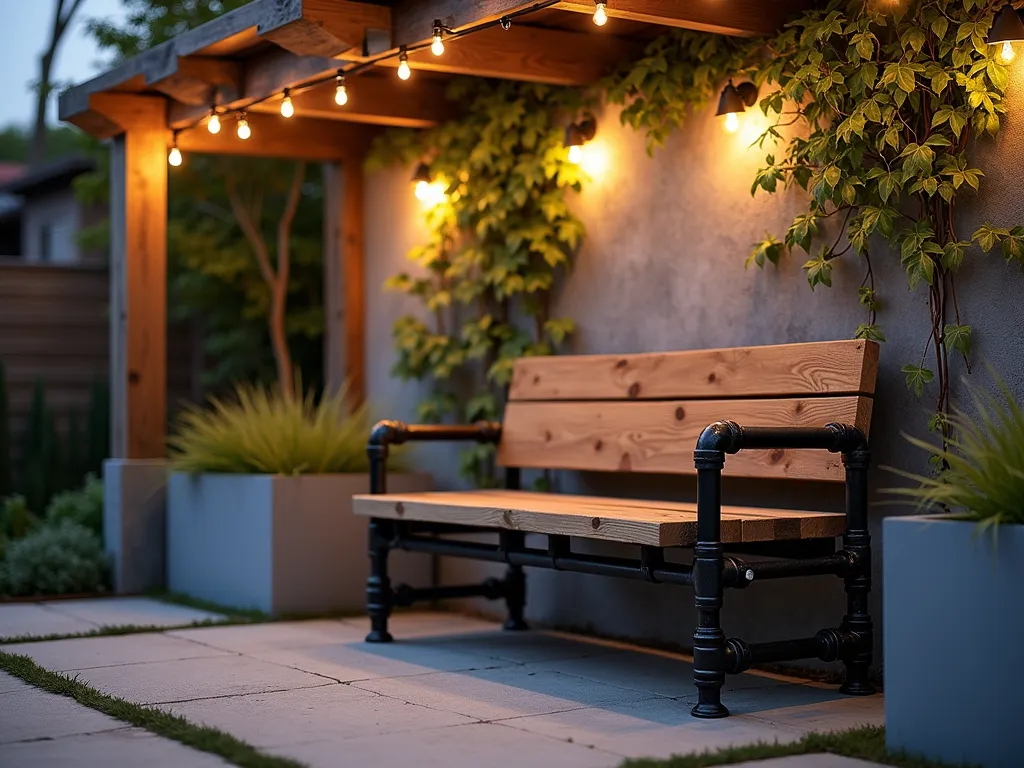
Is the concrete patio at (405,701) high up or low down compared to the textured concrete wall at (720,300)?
down

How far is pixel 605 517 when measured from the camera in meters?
4.11

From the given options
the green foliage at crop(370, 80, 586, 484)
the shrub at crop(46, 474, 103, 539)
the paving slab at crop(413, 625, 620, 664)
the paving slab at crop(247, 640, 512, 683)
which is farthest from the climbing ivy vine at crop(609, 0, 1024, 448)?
the shrub at crop(46, 474, 103, 539)

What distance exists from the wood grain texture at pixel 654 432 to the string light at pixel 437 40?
1.45 m

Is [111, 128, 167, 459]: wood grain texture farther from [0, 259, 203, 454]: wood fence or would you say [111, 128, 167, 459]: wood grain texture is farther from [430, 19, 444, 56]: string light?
[0, 259, 203, 454]: wood fence

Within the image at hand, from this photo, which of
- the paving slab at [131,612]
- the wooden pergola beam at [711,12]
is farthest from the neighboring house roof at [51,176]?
the wooden pergola beam at [711,12]

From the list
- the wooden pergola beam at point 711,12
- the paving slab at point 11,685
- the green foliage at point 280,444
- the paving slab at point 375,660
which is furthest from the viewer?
the green foliage at point 280,444

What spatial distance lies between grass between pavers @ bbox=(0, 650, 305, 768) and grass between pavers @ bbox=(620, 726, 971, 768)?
0.89 m

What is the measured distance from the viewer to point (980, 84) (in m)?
4.09

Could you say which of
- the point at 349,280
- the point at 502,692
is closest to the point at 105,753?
the point at 502,692

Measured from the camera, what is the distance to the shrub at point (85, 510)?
732 centimetres

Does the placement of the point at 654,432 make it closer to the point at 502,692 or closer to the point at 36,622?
the point at 502,692

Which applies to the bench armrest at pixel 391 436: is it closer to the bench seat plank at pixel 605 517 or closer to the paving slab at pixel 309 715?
the bench seat plank at pixel 605 517

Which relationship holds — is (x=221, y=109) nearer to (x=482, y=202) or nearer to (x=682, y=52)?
(x=482, y=202)

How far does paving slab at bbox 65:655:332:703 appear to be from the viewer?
4234 mm
